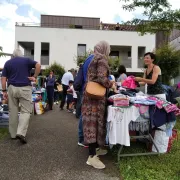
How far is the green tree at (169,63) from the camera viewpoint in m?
17.0

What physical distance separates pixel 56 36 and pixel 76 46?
7.90 feet

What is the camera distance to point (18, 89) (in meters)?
4.61

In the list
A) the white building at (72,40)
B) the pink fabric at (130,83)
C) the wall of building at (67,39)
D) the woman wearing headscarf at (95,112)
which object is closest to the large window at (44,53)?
the white building at (72,40)

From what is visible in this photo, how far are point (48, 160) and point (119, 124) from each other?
4.11ft

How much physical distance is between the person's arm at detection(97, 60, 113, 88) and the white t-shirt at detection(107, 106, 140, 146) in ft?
1.39

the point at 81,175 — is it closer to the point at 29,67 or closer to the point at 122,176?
the point at 122,176

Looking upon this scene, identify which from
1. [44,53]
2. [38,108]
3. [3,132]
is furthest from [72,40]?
[3,132]

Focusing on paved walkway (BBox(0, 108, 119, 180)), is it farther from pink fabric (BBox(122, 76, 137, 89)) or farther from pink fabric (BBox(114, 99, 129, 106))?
pink fabric (BBox(122, 76, 137, 89))

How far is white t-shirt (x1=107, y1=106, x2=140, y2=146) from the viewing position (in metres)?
3.62

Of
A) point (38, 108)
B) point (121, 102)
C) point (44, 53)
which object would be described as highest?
point (44, 53)

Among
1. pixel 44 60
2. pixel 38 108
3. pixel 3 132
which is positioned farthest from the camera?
pixel 44 60

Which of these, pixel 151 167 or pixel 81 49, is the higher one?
pixel 81 49

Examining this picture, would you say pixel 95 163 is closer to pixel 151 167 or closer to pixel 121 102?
pixel 151 167

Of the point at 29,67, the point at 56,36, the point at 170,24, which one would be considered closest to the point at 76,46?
the point at 56,36
